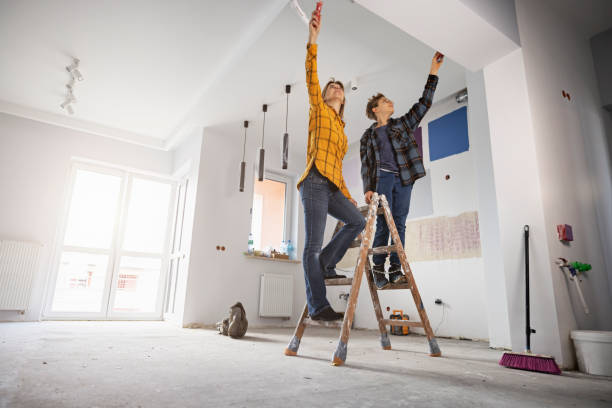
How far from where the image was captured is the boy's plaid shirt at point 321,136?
184cm

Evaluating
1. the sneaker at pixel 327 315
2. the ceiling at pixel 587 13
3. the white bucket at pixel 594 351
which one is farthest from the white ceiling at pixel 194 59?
the white bucket at pixel 594 351

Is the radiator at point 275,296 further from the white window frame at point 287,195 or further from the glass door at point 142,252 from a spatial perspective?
the glass door at point 142,252

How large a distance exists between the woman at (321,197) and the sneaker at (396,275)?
0.35 metres

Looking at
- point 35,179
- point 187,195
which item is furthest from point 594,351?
point 35,179

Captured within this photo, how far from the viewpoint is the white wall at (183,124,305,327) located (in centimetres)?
447

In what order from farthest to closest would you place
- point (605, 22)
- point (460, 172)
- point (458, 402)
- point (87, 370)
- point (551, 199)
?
point (460, 172)
point (605, 22)
point (551, 199)
point (87, 370)
point (458, 402)

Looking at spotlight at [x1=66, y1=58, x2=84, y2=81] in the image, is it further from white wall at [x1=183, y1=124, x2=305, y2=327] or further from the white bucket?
the white bucket

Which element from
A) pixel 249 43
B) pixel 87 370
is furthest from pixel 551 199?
pixel 249 43

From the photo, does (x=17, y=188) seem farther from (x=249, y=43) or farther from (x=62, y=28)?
(x=249, y=43)

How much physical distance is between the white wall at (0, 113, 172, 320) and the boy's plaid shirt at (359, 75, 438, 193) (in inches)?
173

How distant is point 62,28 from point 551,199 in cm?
414

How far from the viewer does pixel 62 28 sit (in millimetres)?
3322

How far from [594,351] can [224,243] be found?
3.88 metres

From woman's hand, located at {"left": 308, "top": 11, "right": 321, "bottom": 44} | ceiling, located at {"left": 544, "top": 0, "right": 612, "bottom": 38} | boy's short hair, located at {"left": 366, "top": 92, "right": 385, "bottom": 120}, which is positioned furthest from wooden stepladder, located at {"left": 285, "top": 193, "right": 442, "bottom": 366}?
ceiling, located at {"left": 544, "top": 0, "right": 612, "bottom": 38}
